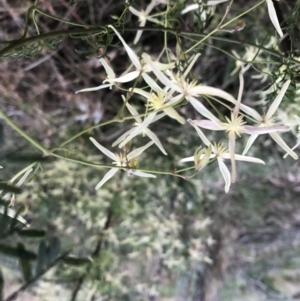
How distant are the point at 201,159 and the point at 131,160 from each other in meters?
0.06

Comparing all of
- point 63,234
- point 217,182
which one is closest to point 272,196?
point 217,182

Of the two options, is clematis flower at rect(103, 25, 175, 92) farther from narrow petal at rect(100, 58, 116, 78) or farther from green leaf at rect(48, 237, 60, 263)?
green leaf at rect(48, 237, 60, 263)

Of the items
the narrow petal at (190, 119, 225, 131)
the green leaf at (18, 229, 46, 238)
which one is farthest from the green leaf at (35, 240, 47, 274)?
the narrow petal at (190, 119, 225, 131)

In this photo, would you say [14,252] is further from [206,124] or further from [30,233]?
[206,124]

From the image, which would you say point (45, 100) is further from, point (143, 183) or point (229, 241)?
point (229, 241)

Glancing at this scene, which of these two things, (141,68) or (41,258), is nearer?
(141,68)

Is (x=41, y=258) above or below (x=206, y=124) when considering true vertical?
below

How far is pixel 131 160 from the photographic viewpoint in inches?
13.0

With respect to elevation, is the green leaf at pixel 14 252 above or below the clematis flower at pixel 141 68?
below

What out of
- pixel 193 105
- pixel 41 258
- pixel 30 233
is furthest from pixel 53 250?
pixel 193 105

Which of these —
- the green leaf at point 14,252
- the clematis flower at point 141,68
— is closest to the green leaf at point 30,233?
the green leaf at point 14,252

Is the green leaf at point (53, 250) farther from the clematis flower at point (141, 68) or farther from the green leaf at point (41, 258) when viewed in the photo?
the clematis flower at point (141, 68)

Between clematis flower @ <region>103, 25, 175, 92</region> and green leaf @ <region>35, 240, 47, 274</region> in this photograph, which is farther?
green leaf @ <region>35, 240, 47, 274</region>

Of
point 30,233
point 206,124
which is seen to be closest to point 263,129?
point 206,124
